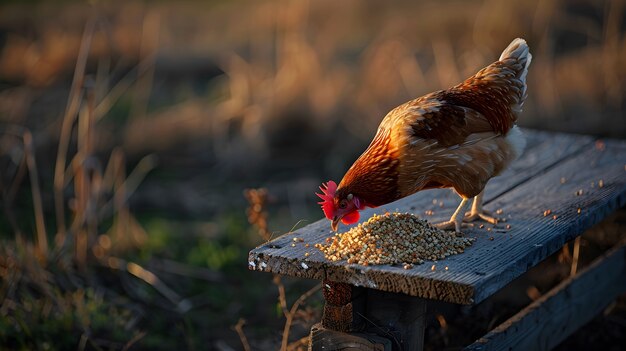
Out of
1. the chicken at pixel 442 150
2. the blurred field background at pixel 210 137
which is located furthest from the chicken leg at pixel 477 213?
the blurred field background at pixel 210 137

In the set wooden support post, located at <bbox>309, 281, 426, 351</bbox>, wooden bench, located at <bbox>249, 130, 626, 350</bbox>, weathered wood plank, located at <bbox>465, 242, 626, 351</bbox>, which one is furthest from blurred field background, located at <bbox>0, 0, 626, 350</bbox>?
wooden support post, located at <bbox>309, 281, 426, 351</bbox>

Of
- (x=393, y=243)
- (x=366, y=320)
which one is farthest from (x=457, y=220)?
(x=366, y=320)

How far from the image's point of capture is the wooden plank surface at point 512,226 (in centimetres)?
265

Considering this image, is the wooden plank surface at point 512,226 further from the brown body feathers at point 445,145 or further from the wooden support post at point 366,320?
the brown body feathers at point 445,145

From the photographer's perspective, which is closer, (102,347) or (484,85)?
(484,85)

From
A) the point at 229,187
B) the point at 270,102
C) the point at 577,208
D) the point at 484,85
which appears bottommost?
the point at 229,187

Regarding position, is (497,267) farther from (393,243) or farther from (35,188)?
(35,188)

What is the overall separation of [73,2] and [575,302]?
33.9ft

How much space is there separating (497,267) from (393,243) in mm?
363

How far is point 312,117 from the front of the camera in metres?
6.98

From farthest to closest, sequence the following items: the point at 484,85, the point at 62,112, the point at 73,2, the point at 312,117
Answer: the point at 73,2 < the point at 62,112 < the point at 312,117 < the point at 484,85

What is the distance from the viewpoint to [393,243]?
287 centimetres

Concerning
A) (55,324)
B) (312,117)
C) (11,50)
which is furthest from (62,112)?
(55,324)

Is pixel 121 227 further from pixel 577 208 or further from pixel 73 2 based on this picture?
pixel 73 2
